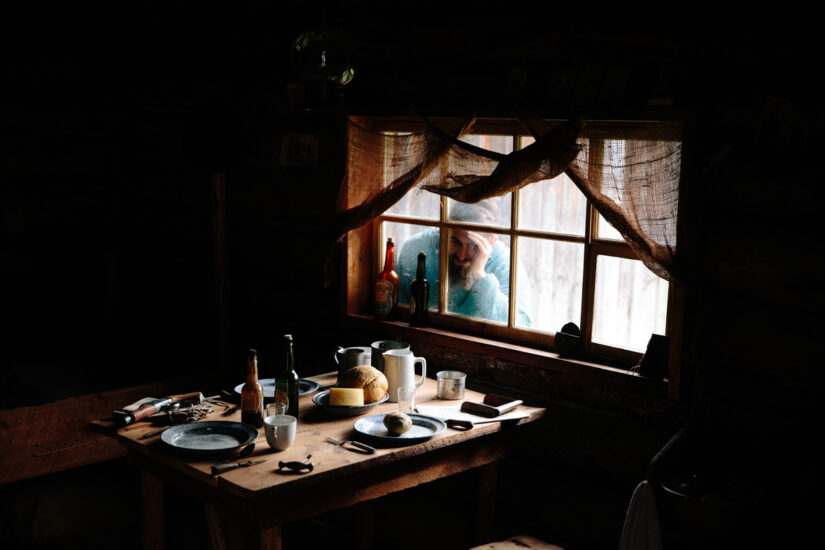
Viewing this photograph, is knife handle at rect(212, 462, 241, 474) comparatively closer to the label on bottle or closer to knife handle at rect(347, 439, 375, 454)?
knife handle at rect(347, 439, 375, 454)

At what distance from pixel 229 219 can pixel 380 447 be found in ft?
8.10

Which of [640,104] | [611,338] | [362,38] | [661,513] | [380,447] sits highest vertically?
[362,38]

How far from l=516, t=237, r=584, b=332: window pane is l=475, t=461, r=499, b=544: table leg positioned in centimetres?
68

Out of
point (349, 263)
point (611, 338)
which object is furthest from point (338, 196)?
point (611, 338)

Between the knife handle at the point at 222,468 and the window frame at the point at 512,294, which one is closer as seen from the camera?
the knife handle at the point at 222,468

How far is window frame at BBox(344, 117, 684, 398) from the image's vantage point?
330 cm

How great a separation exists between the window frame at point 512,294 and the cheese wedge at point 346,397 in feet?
2.56

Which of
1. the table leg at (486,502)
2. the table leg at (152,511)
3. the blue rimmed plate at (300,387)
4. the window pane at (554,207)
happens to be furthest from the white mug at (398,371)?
the table leg at (152,511)

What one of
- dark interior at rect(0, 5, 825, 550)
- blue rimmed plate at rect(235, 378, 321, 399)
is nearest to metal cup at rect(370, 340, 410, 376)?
blue rimmed plate at rect(235, 378, 321, 399)

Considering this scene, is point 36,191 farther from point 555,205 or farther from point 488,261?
point 555,205

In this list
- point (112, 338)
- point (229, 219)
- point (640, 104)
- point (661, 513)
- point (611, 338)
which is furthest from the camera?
point (112, 338)

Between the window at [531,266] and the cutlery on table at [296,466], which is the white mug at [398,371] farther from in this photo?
the cutlery on table at [296,466]

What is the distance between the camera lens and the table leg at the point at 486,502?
3469 mm

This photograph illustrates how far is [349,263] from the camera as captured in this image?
4.30 meters
